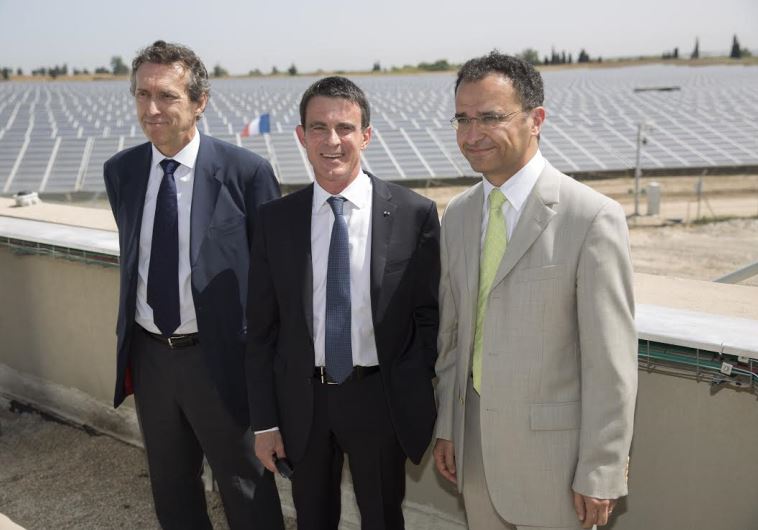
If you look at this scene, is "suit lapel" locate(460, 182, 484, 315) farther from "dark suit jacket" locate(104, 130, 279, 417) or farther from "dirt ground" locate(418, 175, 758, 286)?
"dirt ground" locate(418, 175, 758, 286)

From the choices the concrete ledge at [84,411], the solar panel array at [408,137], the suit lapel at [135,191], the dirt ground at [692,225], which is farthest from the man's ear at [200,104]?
the solar panel array at [408,137]

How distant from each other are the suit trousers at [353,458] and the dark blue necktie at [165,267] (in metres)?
0.73

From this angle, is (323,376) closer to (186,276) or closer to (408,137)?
(186,276)

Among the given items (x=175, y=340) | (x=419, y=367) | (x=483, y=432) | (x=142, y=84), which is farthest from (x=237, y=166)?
(x=483, y=432)

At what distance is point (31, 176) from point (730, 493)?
1640 centimetres

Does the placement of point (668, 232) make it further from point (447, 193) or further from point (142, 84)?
point (142, 84)

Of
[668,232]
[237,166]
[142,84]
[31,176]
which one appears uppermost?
[142,84]

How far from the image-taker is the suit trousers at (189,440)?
289 centimetres

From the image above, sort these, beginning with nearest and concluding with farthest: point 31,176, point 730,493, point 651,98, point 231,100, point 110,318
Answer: point 730,493 < point 110,318 < point 31,176 < point 651,98 < point 231,100

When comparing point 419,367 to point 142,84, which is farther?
point 142,84

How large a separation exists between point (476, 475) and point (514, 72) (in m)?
1.24

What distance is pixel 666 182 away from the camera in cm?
2141

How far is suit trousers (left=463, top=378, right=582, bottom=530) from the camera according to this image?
2.27m

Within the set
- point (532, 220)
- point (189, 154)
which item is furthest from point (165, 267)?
point (532, 220)
